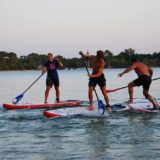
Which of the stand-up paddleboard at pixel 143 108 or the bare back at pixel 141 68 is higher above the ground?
the bare back at pixel 141 68

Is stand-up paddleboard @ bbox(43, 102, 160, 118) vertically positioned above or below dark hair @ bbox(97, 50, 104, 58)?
below

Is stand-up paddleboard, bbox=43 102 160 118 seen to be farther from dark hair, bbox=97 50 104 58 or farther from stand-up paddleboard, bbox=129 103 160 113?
dark hair, bbox=97 50 104 58

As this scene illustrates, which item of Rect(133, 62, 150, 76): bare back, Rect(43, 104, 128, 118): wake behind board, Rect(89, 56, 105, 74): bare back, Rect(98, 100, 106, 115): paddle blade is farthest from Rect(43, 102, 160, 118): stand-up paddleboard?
Rect(89, 56, 105, 74): bare back

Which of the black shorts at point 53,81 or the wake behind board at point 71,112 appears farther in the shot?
the black shorts at point 53,81

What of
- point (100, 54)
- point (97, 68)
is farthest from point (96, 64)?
point (100, 54)

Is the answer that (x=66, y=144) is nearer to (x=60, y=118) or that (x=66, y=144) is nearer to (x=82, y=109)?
(x=60, y=118)

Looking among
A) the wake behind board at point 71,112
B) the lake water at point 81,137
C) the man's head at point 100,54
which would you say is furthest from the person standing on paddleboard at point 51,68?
the man's head at point 100,54

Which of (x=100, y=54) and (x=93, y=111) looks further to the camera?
(x=93, y=111)

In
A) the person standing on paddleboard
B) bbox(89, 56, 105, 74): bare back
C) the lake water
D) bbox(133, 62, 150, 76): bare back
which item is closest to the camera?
the lake water

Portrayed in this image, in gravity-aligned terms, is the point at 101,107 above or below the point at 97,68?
below

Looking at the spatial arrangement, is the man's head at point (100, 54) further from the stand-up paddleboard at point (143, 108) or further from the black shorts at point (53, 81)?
the black shorts at point (53, 81)

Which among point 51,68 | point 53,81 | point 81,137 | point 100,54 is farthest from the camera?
point 53,81

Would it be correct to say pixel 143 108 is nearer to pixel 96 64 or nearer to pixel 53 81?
pixel 96 64

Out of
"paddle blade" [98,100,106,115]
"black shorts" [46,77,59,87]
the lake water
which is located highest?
"black shorts" [46,77,59,87]
